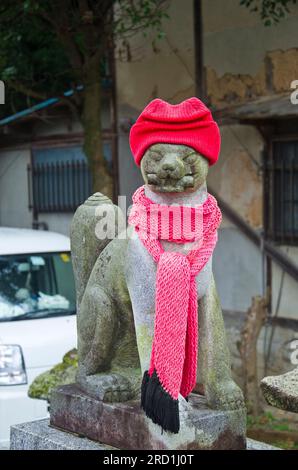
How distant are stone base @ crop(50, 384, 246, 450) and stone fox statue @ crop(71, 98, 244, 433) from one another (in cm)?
6

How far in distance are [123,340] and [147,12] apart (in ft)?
15.4

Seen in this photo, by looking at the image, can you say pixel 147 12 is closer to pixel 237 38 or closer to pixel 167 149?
pixel 237 38

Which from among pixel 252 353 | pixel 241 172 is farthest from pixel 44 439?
pixel 241 172

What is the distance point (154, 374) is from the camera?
332cm

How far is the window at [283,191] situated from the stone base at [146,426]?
455cm

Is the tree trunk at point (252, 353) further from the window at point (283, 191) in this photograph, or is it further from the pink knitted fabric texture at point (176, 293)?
the pink knitted fabric texture at point (176, 293)

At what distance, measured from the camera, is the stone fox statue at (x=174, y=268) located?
3.29 meters

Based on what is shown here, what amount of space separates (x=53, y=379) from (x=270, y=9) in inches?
176

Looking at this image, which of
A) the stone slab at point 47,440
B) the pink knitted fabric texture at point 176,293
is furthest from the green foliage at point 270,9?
the stone slab at point 47,440

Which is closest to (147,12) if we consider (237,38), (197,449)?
(237,38)

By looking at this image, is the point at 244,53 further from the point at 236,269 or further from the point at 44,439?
the point at 44,439

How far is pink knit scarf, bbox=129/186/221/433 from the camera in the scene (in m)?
3.28

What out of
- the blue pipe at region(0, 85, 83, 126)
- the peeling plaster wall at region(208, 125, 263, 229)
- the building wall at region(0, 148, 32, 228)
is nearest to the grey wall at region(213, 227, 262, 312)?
the peeling plaster wall at region(208, 125, 263, 229)

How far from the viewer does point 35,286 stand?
6.39 meters
